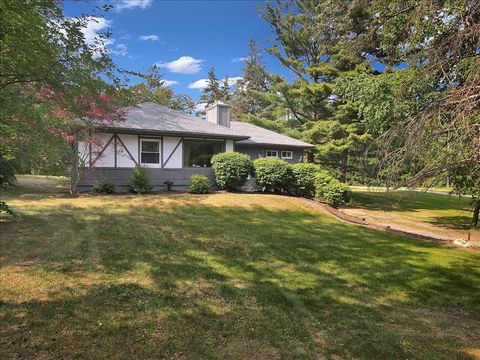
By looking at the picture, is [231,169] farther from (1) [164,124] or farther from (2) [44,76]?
(2) [44,76]

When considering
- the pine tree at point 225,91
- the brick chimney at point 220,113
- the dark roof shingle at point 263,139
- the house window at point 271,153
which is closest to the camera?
the dark roof shingle at point 263,139

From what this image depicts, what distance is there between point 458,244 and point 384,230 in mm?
2473

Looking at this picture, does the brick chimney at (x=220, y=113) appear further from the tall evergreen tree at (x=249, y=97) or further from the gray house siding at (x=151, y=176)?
the tall evergreen tree at (x=249, y=97)

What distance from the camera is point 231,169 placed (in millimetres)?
18250

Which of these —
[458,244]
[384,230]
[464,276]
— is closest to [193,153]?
[384,230]

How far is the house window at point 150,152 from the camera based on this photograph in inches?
720

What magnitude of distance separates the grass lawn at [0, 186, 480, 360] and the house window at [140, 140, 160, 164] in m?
6.27

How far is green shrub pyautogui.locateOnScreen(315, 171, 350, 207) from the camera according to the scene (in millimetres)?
18594

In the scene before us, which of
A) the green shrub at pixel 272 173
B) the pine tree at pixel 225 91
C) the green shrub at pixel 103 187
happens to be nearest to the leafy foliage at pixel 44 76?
the green shrub at pixel 103 187

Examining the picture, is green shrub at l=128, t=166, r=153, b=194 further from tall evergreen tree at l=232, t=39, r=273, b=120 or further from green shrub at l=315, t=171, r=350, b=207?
tall evergreen tree at l=232, t=39, r=273, b=120

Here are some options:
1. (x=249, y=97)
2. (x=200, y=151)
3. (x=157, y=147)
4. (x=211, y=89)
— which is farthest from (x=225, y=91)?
(x=157, y=147)

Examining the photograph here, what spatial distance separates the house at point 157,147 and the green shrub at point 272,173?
2.61 meters

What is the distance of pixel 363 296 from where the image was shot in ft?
22.6

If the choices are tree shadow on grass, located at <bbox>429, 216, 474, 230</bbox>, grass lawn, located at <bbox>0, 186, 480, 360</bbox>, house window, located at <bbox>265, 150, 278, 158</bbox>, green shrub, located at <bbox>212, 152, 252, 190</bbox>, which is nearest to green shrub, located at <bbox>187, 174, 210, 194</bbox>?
green shrub, located at <bbox>212, 152, 252, 190</bbox>
